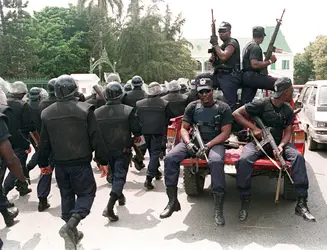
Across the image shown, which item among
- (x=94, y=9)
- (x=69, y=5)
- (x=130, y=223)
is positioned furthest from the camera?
(x=69, y=5)

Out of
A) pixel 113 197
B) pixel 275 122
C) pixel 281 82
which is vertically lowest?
pixel 113 197

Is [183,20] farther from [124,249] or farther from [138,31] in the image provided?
[124,249]

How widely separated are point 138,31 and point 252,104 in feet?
93.9

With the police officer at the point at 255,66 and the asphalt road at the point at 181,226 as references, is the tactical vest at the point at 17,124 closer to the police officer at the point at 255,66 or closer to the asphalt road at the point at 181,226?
the asphalt road at the point at 181,226

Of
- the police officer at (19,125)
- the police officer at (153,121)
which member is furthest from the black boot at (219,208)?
Result: the police officer at (19,125)

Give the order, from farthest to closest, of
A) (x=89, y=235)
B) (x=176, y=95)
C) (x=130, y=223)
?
1. (x=176, y=95)
2. (x=130, y=223)
3. (x=89, y=235)

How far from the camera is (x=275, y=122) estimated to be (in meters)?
5.09

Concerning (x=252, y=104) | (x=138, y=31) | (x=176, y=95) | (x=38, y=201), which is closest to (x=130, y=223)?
(x=38, y=201)

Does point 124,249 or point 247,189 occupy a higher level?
point 247,189

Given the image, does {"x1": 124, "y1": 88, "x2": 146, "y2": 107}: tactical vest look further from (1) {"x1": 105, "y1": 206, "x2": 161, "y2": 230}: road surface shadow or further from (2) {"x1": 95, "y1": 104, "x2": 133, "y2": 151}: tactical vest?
(1) {"x1": 105, "y1": 206, "x2": 161, "y2": 230}: road surface shadow

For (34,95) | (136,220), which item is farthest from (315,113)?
(34,95)

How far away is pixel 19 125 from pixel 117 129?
1.86 metres

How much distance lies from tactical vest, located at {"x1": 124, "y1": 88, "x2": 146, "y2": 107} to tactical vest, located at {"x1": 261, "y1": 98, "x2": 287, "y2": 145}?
336cm

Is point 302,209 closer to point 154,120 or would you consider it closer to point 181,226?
point 181,226
